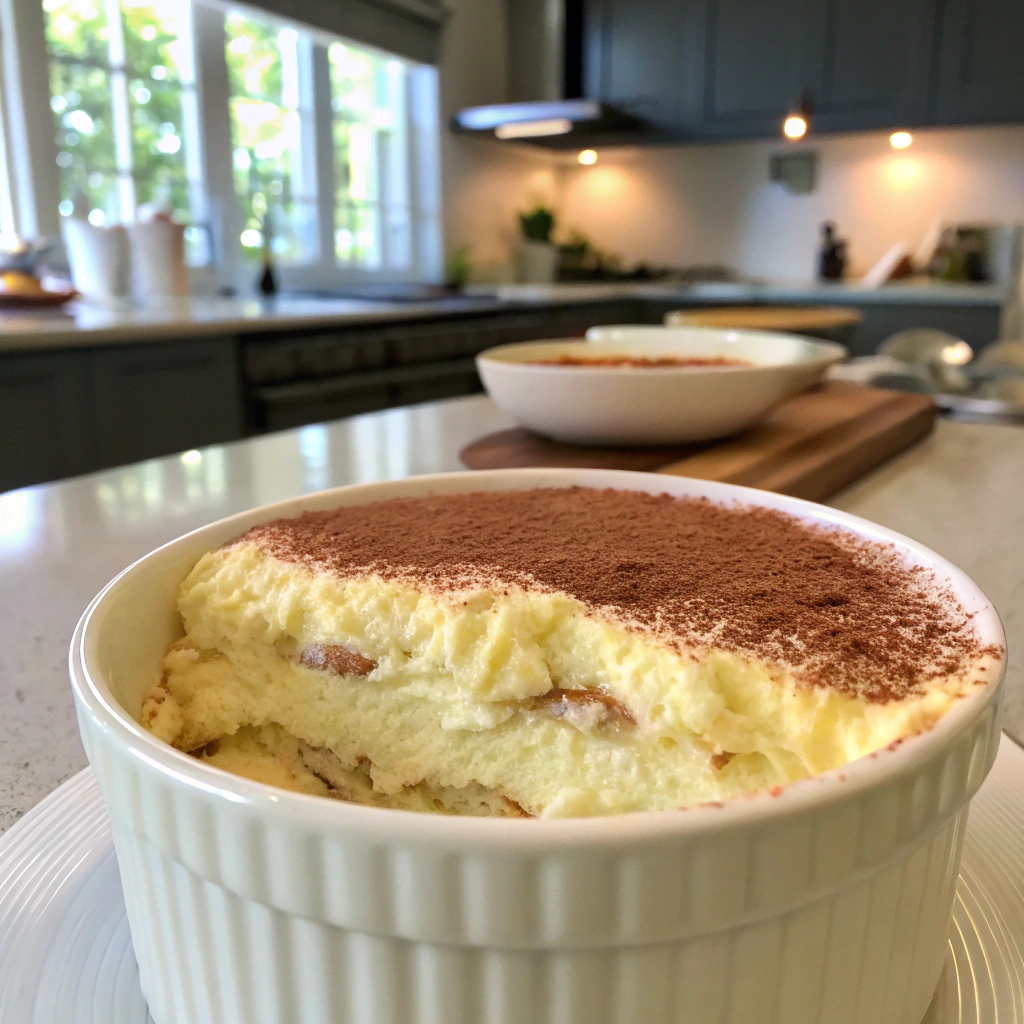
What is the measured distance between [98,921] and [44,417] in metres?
1.68

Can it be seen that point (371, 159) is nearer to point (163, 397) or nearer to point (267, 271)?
point (267, 271)

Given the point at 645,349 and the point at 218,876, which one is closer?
the point at 218,876

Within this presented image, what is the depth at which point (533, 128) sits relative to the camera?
147 inches

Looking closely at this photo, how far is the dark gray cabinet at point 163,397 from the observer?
1896 millimetres

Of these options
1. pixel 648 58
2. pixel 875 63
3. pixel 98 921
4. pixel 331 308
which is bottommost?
pixel 98 921

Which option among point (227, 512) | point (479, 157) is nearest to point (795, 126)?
point (479, 157)

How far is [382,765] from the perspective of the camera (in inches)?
12.9

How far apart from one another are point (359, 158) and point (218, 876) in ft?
12.3

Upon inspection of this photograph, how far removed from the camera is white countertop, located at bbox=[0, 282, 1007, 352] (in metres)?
1.83

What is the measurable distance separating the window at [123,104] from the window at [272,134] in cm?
18

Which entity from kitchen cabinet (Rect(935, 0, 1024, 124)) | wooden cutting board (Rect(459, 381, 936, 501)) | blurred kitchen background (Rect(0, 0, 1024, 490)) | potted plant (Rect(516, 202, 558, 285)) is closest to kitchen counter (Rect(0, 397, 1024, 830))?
wooden cutting board (Rect(459, 381, 936, 501))

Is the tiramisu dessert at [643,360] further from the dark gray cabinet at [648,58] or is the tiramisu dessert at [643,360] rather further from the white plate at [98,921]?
the dark gray cabinet at [648,58]

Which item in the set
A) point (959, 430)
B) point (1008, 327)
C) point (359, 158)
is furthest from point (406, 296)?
point (959, 430)

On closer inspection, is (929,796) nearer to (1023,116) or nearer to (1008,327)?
(1008,327)
